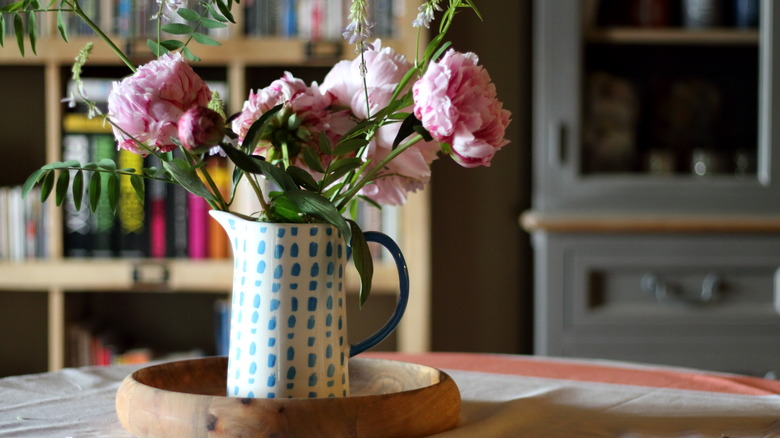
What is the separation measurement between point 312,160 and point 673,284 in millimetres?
1354

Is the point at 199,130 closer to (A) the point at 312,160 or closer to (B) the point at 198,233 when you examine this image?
(A) the point at 312,160

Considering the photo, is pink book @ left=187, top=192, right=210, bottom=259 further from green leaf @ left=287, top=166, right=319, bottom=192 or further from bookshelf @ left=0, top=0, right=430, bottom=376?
green leaf @ left=287, top=166, right=319, bottom=192

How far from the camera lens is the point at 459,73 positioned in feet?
2.07

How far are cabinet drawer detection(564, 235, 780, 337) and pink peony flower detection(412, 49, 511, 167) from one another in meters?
1.23

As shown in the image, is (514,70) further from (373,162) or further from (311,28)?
(373,162)

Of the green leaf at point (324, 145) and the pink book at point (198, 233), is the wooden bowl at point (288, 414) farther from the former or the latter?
the pink book at point (198, 233)

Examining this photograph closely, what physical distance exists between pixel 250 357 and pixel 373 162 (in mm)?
186

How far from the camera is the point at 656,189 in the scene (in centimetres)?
191

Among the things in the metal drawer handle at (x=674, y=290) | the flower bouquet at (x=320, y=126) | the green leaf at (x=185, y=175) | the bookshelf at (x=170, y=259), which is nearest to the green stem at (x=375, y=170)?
the flower bouquet at (x=320, y=126)

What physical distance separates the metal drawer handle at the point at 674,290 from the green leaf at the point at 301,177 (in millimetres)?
1317

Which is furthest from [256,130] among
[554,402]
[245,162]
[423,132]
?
[554,402]

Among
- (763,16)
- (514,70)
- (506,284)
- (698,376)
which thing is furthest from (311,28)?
(698,376)

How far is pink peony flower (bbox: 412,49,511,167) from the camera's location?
24.6 inches

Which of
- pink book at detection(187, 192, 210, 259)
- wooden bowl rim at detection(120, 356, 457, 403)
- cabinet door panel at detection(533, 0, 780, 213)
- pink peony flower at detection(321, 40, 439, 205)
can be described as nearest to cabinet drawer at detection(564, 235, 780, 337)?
cabinet door panel at detection(533, 0, 780, 213)
